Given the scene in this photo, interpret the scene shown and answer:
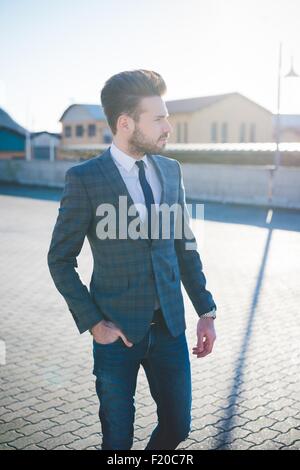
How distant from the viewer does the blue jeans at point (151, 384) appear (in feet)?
7.52

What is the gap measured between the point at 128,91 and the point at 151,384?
141cm

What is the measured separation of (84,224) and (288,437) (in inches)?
96.0

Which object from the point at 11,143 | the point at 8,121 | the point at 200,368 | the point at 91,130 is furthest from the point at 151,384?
the point at 8,121

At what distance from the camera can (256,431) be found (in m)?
3.76

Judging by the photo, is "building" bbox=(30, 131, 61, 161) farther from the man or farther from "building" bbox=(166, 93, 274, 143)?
the man

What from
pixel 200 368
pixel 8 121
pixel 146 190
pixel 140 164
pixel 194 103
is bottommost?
pixel 200 368

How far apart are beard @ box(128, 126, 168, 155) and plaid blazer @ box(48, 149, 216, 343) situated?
0.14 meters

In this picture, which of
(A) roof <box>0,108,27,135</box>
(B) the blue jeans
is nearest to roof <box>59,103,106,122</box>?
(A) roof <box>0,108,27,135</box>

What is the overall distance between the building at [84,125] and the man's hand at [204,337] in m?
50.4

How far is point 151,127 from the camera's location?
91.6 inches

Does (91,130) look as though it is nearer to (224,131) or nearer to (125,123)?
(224,131)

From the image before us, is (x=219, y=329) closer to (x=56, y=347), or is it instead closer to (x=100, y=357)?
(x=56, y=347)
